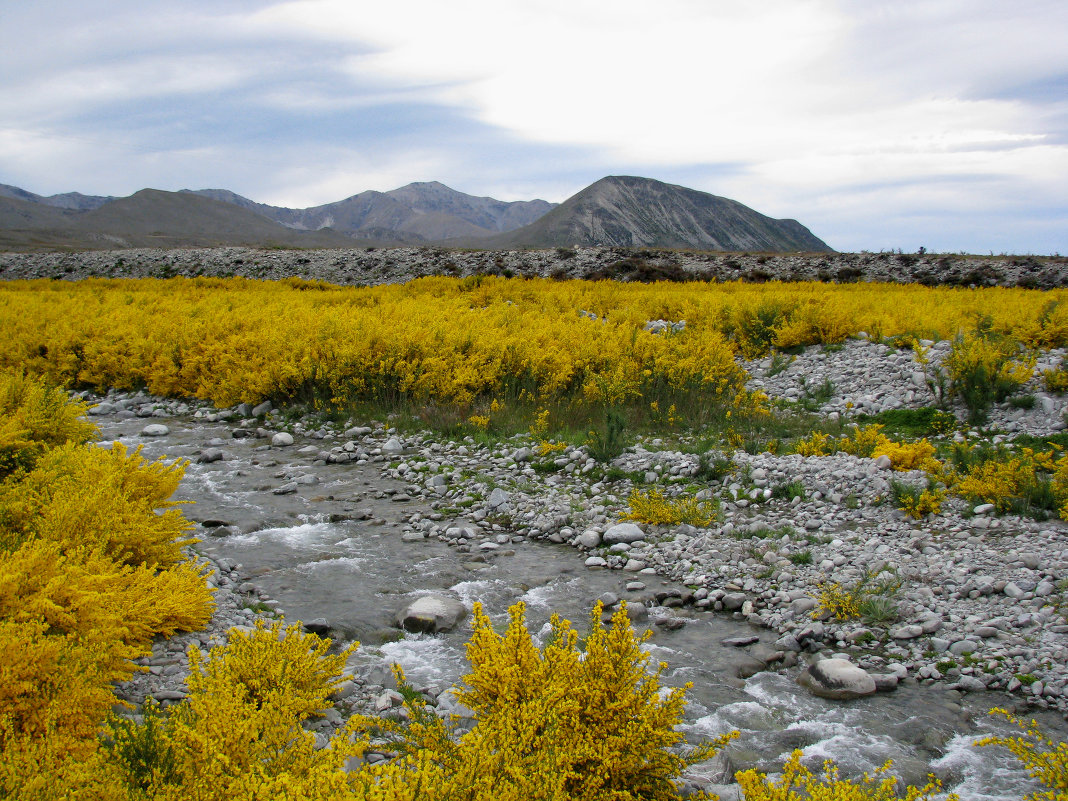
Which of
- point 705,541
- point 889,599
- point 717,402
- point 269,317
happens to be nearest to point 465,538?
point 705,541

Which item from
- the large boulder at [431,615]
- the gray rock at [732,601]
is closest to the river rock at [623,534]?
the gray rock at [732,601]

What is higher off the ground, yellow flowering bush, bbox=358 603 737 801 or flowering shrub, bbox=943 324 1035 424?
flowering shrub, bbox=943 324 1035 424

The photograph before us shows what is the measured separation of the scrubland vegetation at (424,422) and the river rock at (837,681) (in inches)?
31.9

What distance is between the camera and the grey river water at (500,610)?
3727 millimetres

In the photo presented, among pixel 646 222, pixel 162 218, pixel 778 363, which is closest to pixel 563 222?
pixel 646 222

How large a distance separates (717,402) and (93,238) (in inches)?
4136

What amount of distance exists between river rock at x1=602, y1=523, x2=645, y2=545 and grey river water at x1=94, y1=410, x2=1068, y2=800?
0.38 m

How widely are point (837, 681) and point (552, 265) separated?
87.9ft

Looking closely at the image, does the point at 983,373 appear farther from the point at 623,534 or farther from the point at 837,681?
the point at 837,681

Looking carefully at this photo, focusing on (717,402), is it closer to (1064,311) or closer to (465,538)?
(465,538)

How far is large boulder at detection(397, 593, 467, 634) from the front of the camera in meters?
4.98

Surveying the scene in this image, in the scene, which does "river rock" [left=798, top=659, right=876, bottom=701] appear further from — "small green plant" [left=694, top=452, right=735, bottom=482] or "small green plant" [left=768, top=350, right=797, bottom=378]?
"small green plant" [left=768, top=350, right=797, bottom=378]

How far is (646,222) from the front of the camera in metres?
118

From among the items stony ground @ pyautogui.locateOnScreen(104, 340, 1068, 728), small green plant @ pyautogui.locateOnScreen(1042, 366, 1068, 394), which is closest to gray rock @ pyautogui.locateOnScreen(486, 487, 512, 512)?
stony ground @ pyautogui.locateOnScreen(104, 340, 1068, 728)
